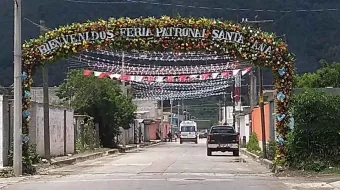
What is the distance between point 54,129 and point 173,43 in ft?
48.8

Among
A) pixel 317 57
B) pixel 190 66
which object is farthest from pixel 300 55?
pixel 190 66

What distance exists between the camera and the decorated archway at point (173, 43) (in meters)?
23.8

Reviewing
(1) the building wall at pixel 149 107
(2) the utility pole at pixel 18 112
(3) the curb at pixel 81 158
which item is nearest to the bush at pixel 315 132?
(2) the utility pole at pixel 18 112

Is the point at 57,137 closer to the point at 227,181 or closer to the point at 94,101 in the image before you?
the point at 94,101

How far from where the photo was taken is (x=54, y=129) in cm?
3691

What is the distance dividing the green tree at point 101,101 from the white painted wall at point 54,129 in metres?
9.04

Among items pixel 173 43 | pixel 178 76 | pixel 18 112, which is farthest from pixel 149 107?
pixel 18 112

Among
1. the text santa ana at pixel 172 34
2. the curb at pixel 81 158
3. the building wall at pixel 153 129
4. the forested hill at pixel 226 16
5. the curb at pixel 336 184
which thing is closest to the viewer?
the curb at pixel 336 184

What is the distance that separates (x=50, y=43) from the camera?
79.4 ft

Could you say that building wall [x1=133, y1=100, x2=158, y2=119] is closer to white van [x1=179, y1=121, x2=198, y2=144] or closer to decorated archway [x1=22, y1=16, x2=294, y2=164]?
white van [x1=179, y1=121, x2=198, y2=144]

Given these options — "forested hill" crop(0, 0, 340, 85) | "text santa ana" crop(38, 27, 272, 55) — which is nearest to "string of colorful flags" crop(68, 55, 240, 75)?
"forested hill" crop(0, 0, 340, 85)

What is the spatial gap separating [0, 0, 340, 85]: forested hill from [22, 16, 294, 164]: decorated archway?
34.6 metres

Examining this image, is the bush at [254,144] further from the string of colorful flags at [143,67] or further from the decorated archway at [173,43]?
the decorated archway at [173,43]

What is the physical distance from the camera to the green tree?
50875 mm
